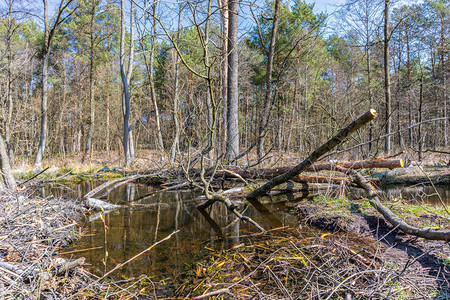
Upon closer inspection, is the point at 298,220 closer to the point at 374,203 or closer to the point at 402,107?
the point at 374,203

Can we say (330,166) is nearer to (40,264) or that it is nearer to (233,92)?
(233,92)

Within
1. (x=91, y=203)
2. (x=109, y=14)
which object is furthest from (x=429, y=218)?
(x=109, y=14)

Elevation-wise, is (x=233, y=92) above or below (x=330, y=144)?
above

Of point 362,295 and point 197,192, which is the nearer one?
point 362,295

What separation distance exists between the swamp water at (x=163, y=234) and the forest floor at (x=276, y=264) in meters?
0.21

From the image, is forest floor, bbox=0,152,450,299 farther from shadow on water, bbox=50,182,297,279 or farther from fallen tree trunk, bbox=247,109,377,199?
fallen tree trunk, bbox=247,109,377,199

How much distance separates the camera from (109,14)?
17.0 meters

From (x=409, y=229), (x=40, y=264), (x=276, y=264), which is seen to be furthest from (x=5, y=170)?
(x=409, y=229)

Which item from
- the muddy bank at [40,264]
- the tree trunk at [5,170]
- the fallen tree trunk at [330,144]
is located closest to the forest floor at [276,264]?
the muddy bank at [40,264]

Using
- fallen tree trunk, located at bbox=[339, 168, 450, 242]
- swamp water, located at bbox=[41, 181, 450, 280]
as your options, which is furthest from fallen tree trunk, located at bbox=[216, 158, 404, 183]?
swamp water, located at bbox=[41, 181, 450, 280]

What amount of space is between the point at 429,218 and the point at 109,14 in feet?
65.5

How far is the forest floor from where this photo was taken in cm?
194

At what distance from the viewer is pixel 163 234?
4004mm

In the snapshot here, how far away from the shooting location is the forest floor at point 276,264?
→ 194cm
